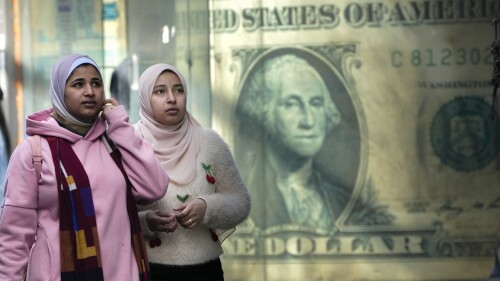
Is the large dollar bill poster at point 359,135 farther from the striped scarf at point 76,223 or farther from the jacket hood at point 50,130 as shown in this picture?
the striped scarf at point 76,223

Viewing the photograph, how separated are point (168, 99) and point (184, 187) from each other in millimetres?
387

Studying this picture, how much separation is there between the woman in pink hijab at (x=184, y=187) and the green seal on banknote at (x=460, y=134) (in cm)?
345

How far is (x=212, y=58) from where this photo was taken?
904 centimetres

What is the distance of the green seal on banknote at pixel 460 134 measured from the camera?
902cm

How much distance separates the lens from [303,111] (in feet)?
29.8

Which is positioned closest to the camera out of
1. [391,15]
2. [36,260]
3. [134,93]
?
[36,260]

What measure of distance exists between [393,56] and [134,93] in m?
1.85

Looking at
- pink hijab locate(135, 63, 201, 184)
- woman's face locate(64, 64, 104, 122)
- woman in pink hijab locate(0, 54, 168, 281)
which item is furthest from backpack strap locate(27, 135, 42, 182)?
pink hijab locate(135, 63, 201, 184)

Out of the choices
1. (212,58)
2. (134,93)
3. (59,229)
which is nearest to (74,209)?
(59,229)

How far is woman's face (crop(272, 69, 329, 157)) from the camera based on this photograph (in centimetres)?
905

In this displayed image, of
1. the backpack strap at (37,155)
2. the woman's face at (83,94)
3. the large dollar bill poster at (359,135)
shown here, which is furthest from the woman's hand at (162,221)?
the large dollar bill poster at (359,135)

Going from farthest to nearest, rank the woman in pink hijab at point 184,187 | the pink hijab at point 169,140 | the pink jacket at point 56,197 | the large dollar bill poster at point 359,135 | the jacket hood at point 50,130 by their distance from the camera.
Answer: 1. the large dollar bill poster at point 359,135
2. the pink hijab at point 169,140
3. the woman in pink hijab at point 184,187
4. the jacket hood at point 50,130
5. the pink jacket at point 56,197

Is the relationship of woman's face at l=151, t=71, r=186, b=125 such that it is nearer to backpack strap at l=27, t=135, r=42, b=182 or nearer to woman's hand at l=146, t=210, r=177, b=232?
woman's hand at l=146, t=210, r=177, b=232

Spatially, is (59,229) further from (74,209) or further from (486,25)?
(486,25)
